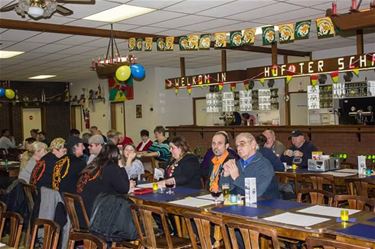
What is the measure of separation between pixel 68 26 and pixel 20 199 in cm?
298

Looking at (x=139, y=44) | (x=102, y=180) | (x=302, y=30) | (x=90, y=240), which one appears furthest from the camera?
(x=139, y=44)

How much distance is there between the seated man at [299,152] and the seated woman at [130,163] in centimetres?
238

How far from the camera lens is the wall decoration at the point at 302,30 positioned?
696cm

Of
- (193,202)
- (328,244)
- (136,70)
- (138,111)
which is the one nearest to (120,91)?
(138,111)

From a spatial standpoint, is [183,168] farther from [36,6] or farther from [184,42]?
[184,42]

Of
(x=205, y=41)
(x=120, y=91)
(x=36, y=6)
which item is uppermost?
(x=205, y=41)

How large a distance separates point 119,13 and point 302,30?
2.77m

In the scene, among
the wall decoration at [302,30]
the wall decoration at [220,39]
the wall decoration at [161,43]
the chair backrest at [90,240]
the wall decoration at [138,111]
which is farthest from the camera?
the wall decoration at [138,111]

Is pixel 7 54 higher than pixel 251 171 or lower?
higher

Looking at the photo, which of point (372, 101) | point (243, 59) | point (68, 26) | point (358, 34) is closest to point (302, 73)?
point (358, 34)

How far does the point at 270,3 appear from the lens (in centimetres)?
645

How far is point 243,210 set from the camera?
376cm

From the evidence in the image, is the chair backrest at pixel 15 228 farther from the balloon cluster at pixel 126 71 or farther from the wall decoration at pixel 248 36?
the wall decoration at pixel 248 36

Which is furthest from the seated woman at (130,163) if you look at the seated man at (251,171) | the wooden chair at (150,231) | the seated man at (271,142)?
the seated man at (271,142)
